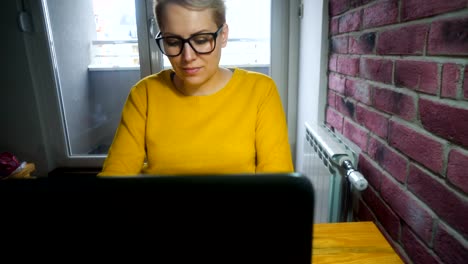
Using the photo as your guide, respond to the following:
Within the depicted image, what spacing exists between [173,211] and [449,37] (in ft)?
2.30

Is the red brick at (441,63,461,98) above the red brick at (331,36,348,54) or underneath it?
underneath

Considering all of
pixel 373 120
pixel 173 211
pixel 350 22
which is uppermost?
pixel 350 22

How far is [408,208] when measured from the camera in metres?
0.82

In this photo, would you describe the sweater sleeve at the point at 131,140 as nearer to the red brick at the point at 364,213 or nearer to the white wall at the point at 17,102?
the red brick at the point at 364,213

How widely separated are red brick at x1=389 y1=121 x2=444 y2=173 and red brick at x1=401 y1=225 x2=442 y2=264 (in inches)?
8.0

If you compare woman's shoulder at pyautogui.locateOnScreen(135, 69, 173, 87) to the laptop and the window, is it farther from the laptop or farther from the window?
the window

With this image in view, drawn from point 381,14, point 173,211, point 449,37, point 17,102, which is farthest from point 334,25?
point 17,102

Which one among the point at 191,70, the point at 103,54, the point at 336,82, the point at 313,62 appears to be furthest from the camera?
the point at 103,54

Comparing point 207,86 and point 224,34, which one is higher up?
point 224,34

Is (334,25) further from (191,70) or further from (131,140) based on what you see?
(131,140)

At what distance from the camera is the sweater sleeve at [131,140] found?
103cm

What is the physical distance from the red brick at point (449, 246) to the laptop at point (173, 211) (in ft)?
1.99

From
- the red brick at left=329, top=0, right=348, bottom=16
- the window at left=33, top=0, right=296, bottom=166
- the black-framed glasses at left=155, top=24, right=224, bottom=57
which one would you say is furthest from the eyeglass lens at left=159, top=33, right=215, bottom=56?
the window at left=33, top=0, right=296, bottom=166

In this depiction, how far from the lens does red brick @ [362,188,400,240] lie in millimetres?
896
